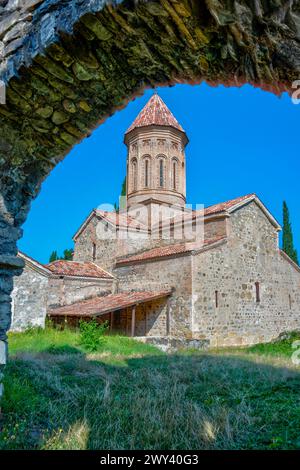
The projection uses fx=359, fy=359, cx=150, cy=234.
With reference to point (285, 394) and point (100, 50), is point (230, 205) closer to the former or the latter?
point (285, 394)

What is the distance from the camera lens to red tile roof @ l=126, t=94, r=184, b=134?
17.6 metres

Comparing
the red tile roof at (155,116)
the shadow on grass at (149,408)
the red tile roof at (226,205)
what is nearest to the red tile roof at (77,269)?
the red tile roof at (226,205)

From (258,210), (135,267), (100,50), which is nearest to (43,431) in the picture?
(100,50)

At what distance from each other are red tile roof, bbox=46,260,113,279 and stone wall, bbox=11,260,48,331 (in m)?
1.13

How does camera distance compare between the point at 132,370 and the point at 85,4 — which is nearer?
the point at 85,4

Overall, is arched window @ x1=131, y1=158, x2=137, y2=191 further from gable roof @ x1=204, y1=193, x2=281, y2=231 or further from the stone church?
gable roof @ x1=204, y1=193, x2=281, y2=231

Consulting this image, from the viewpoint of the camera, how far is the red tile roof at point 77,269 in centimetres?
1477

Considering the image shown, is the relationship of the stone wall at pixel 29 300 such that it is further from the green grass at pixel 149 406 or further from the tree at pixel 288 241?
the tree at pixel 288 241

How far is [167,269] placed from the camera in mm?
13422

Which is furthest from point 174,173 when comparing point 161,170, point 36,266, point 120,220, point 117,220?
point 36,266

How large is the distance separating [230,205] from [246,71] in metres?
12.4

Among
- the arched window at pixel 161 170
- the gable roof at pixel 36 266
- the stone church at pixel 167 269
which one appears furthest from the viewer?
the arched window at pixel 161 170

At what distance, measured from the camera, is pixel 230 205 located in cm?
1412

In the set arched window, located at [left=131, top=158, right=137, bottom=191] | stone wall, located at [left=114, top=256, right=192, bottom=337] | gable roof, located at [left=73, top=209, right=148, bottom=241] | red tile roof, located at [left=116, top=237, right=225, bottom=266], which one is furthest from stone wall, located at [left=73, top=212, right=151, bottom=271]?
arched window, located at [left=131, top=158, right=137, bottom=191]
